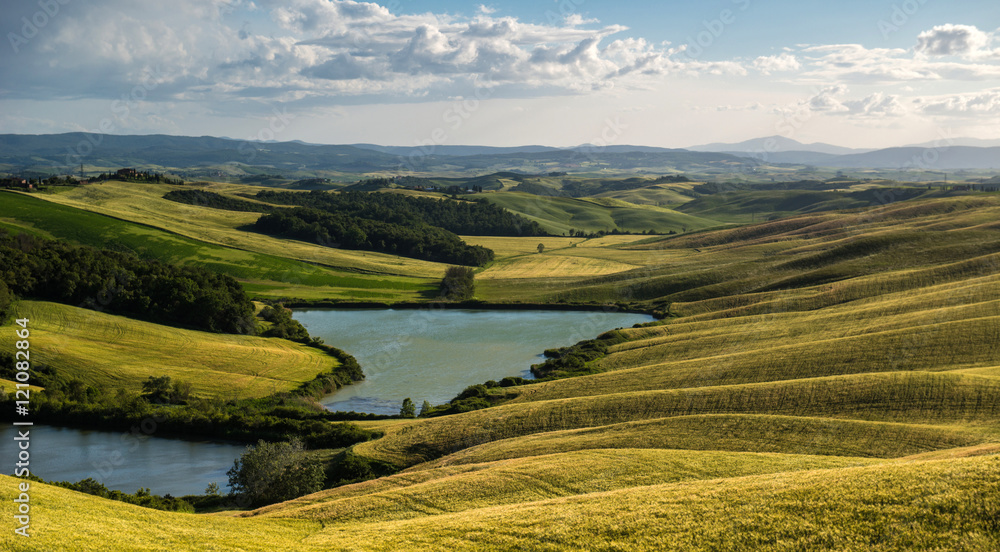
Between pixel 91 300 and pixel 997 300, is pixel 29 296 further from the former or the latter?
pixel 997 300

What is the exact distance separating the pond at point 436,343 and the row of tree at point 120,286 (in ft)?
50.5

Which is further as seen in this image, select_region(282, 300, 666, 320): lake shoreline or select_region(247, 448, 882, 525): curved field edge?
select_region(282, 300, 666, 320): lake shoreline

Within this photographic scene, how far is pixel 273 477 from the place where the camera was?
37.5 metres

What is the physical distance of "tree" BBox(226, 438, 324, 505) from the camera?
1468 inches

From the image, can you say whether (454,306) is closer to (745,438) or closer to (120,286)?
(120,286)

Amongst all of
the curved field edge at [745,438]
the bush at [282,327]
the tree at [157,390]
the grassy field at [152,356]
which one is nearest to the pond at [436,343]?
the bush at [282,327]

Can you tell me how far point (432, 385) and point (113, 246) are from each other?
88.8 m

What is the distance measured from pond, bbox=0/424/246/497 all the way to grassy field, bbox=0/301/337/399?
9831 millimetres

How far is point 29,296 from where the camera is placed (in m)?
72.6

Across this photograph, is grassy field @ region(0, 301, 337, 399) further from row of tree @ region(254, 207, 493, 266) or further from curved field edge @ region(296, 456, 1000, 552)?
row of tree @ region(254, 207, 493, 266)

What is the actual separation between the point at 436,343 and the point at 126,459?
47.9 metres

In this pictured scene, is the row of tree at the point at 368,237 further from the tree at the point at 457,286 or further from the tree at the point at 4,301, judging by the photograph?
the tree at the point at 4,301

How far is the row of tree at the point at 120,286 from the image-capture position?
7406cm

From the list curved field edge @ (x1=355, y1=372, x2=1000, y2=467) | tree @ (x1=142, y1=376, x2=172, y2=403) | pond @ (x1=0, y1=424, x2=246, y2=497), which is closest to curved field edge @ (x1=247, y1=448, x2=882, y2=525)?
curved field edge @ (x1=355, y1=372, x2=1000, y2=467)
